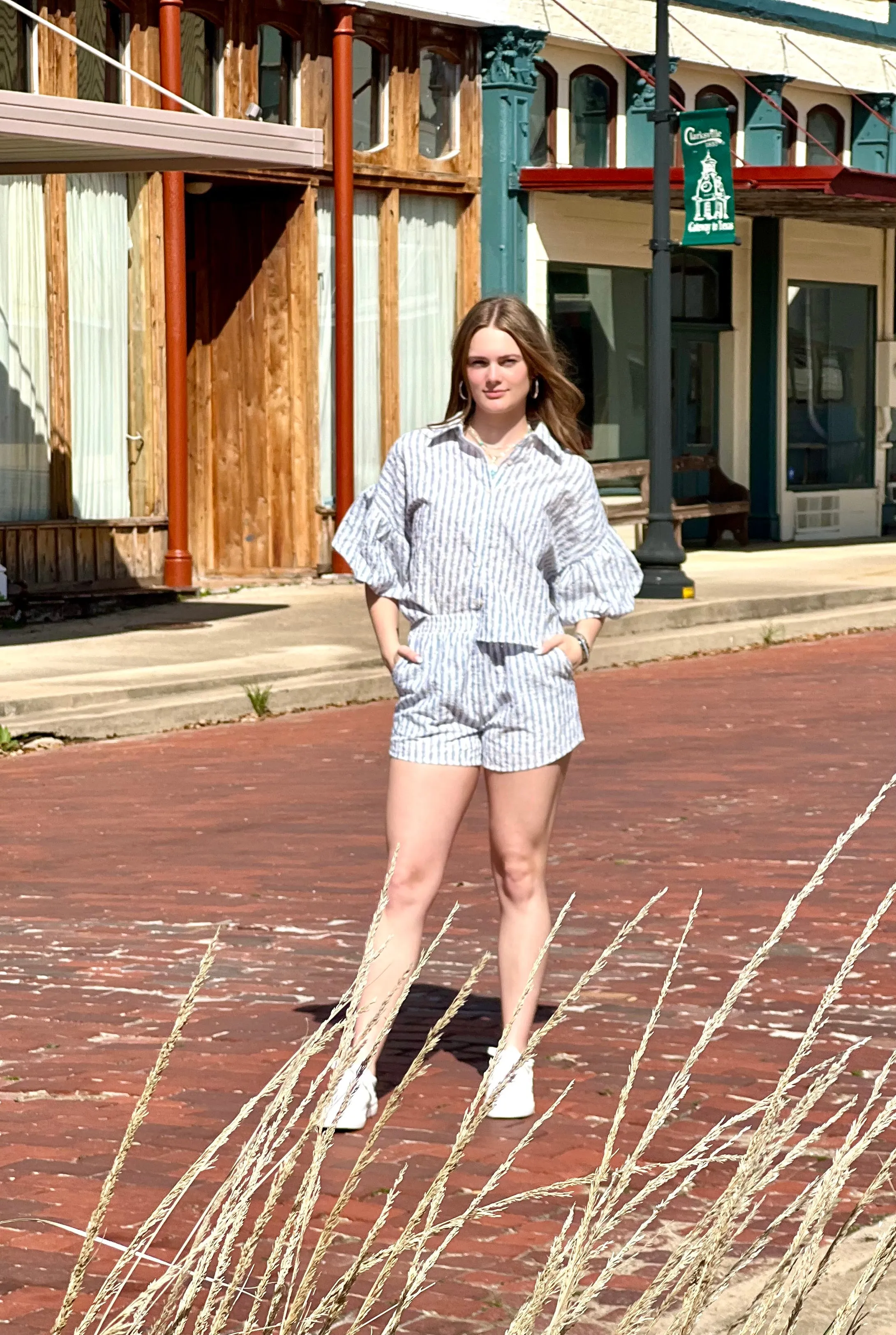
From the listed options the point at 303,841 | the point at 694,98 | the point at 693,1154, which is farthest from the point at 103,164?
the point at 693,1154

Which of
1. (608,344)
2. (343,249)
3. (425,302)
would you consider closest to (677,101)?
(608,344)

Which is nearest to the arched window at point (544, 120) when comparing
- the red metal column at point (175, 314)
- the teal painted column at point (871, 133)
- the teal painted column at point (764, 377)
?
the teal painted column at point (764, 377)

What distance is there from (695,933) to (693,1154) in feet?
16.9

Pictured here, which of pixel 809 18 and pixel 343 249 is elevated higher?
pixel 809 18

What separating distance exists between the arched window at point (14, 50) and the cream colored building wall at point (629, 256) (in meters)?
6.86

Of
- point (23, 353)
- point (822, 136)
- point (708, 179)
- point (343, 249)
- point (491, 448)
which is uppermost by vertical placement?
point (822, 136)

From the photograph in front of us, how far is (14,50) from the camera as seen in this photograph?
59.8 ft

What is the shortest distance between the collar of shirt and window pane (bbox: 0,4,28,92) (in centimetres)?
1366

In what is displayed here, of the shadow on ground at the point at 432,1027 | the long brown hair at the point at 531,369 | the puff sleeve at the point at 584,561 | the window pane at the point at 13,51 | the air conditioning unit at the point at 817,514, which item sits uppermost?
the window pane at the point at 13,51

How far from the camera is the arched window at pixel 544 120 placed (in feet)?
79.0

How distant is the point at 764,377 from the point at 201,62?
391 inches

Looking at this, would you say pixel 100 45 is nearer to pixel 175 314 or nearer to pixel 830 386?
pixel 175 314

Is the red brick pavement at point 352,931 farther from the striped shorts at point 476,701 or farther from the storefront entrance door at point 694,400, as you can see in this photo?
the storefront entrance door at point 694,400

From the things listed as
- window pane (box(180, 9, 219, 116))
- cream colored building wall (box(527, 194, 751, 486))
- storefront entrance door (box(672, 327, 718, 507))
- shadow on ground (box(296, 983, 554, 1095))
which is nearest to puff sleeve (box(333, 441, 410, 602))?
shadow on ground (box(296, 983, 554, 1095))
